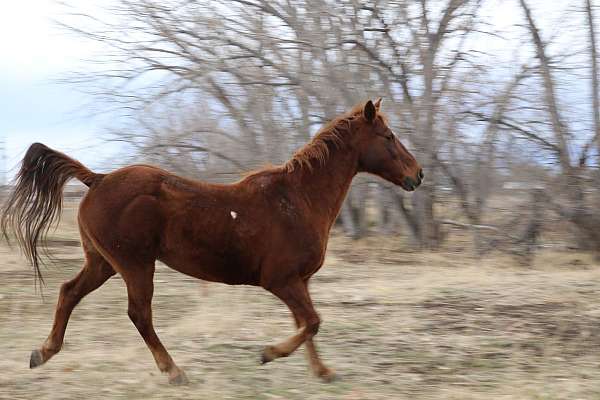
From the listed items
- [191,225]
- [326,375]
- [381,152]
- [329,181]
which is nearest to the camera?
[191,225]

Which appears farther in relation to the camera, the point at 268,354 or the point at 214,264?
the point at 214,264

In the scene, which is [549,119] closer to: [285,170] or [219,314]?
[219,314]

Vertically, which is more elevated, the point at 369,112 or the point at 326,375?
the point at 369,112

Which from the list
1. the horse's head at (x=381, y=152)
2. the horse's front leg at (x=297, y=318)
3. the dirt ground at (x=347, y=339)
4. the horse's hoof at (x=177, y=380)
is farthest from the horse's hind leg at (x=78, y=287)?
the horse's head at (x=381, y=152)

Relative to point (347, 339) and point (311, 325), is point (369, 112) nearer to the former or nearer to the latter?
point (311, 325)

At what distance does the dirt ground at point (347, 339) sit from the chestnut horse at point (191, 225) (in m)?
0.34

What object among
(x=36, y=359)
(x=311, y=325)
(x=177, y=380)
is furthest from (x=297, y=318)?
(x=36, y=359)

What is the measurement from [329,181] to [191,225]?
1.12 metres

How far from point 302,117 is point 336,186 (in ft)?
24.5

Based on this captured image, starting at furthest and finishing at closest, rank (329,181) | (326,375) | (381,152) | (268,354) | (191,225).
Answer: (381,152) → (329,181) → (326,375) → (191,225) → (268,354)

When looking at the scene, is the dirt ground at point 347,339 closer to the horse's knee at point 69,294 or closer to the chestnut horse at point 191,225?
the chestnut horse at point 191,225

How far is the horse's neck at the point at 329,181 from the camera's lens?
6020mm

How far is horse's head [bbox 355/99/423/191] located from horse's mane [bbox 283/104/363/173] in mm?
116

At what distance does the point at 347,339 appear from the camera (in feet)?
23.5
